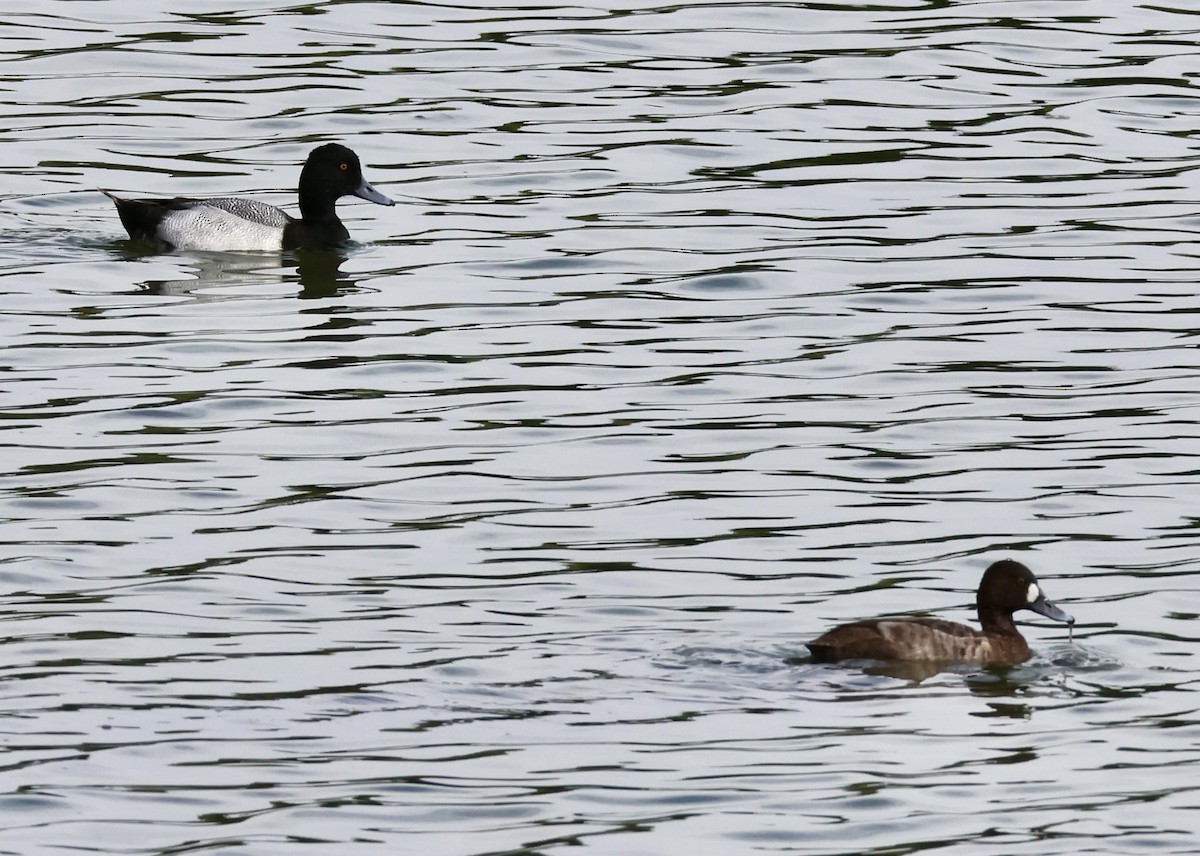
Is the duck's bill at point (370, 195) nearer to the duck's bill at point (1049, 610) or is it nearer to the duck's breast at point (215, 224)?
the duck's breast at point (215, 224)

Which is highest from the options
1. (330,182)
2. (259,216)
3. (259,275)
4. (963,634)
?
(330,182)

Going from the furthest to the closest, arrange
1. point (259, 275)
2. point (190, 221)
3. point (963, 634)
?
point (259, 275)
point (190, 221)
point (963, 634)

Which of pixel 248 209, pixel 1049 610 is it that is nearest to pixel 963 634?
pixel 1049 610

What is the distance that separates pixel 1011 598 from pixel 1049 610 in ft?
0.57

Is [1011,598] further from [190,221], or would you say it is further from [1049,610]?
[190,221]

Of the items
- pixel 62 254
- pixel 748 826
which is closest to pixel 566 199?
pixel 62 254

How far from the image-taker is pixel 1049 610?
395 inches

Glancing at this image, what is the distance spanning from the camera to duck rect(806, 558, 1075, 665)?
9.48m

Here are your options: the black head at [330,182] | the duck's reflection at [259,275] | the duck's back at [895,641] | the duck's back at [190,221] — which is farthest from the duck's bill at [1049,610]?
the black head at [330,182]

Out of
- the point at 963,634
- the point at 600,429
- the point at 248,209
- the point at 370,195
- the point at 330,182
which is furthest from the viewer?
the point at 370,195

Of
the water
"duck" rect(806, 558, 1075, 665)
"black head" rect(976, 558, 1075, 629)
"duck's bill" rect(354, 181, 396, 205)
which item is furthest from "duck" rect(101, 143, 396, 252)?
"black head" rect(976, 558, 1075, 629)

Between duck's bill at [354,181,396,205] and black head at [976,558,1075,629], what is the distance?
9.40 m

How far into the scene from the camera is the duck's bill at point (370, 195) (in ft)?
61.1

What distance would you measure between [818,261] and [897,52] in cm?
578
